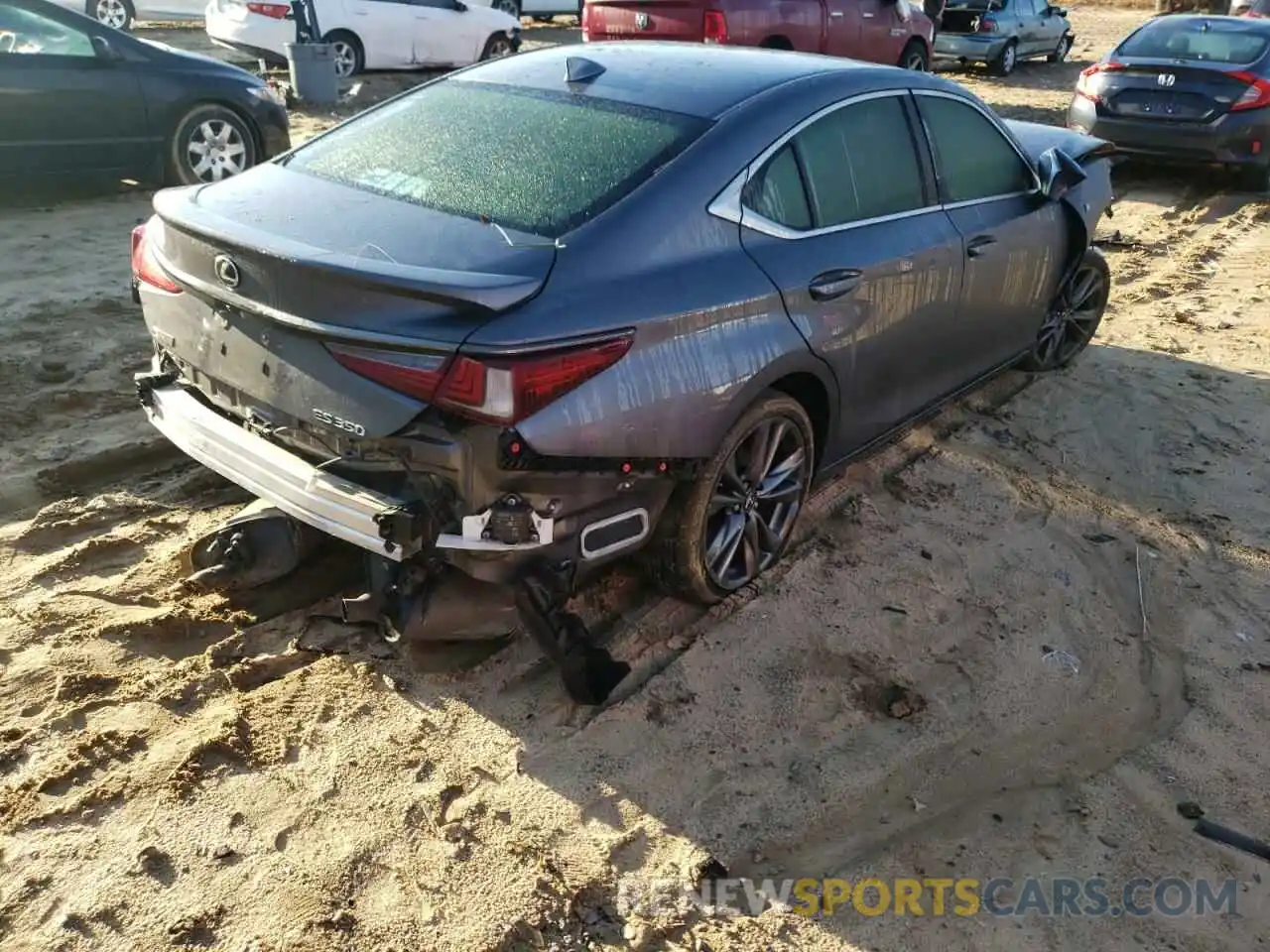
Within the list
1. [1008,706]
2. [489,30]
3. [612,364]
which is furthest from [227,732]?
[489,30]

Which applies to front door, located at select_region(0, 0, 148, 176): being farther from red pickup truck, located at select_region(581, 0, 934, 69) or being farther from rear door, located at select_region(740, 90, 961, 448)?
rear door, located at select_region(740, 90, 961, 448)

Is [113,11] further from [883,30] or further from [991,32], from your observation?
[991,32]

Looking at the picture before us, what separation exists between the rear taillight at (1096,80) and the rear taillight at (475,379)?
963cm

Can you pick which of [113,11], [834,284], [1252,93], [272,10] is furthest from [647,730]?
[113,11]

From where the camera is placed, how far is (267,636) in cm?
361

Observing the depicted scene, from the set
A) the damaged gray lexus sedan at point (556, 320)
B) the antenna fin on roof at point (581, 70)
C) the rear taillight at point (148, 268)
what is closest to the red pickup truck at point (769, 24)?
the antenna fin on roof at point (581, 70)

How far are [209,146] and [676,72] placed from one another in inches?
225

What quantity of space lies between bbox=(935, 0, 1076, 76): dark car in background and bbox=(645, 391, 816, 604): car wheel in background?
54.7 ft

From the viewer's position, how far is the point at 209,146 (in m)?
8.50

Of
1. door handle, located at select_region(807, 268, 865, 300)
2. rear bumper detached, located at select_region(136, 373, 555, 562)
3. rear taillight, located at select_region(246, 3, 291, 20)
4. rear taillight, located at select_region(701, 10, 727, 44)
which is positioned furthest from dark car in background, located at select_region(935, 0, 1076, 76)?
rear bumper detached, located at select_region(136, 373, 555, 562)

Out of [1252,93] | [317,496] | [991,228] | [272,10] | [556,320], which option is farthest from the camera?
[272,10]

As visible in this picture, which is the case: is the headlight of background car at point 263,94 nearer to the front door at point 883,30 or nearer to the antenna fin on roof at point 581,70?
the antenna fin on roof at point 581,70

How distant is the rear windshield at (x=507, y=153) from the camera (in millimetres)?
3383

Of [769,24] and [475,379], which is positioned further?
[769,24]
